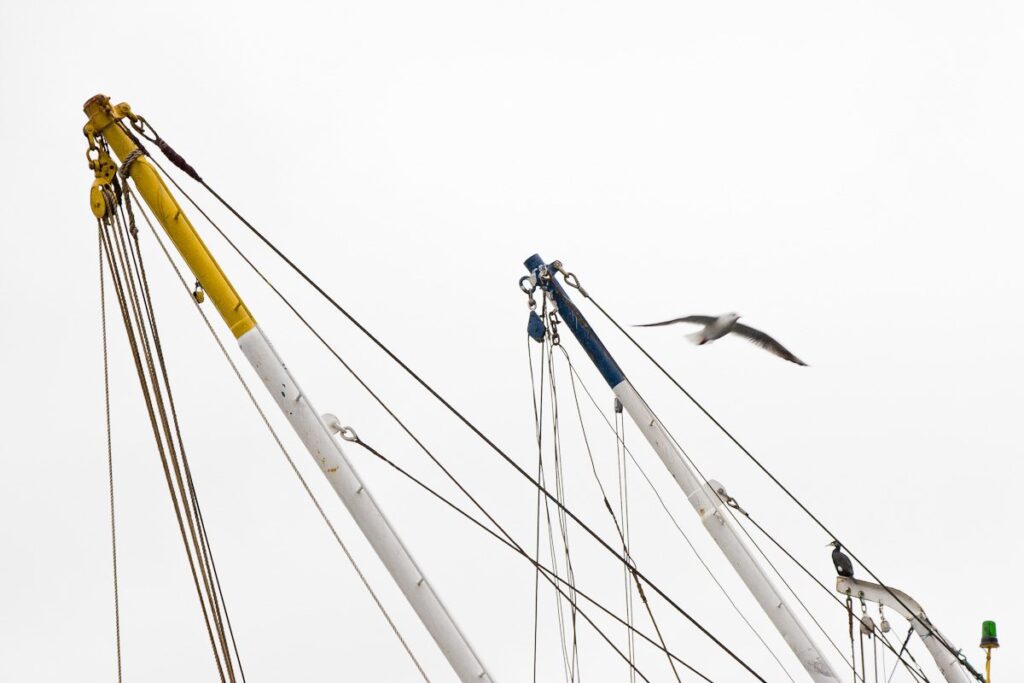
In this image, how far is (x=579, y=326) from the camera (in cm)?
2523

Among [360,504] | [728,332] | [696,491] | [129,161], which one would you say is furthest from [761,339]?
[129,161]

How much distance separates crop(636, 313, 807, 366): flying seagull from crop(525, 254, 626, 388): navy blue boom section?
1.18 m

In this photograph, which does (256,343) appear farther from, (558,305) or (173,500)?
(558,305)

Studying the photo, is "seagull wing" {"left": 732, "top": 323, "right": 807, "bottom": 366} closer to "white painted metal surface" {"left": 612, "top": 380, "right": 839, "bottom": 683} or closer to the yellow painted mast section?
"white painted metal surface" {"left": 612, "top": 380, "right": 839, "bottom": 683}

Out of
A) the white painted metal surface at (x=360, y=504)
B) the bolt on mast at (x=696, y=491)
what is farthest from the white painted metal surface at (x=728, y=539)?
the white painted metal surface at (x=360, y=504)

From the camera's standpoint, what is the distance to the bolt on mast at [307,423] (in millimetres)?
16641

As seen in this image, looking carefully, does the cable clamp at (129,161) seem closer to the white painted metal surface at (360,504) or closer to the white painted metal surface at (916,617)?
the white painted metal surface at (360,504)

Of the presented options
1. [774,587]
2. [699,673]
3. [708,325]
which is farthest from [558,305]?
[699,673]

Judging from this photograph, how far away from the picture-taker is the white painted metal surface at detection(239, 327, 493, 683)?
16.6 metres

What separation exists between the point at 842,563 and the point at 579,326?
5.69m

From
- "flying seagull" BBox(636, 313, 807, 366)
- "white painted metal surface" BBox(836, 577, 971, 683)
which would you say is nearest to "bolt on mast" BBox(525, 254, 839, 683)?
"flying seagull" BBox(636, 313, 807, 366)

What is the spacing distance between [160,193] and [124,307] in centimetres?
118

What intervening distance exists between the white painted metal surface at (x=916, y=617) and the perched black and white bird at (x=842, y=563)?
0.09 meters

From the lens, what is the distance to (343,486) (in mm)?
16656
